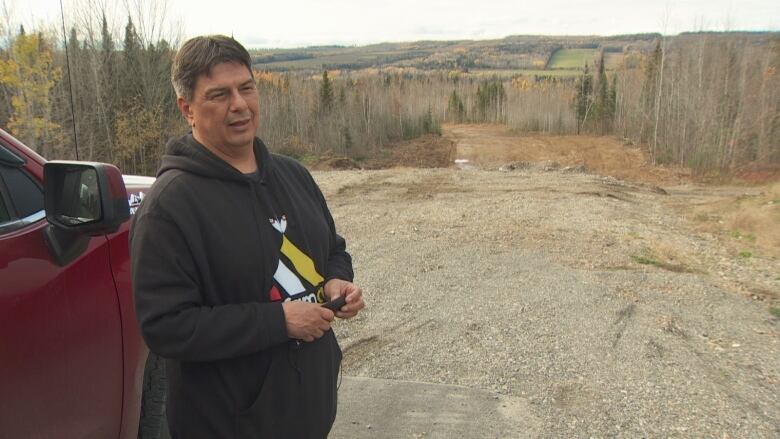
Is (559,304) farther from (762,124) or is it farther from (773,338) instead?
(762,124)

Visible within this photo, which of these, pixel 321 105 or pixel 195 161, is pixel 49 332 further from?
pixel 321 105

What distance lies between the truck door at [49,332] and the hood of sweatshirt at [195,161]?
0.54 meters

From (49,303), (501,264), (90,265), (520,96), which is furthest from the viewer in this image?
(520,96)

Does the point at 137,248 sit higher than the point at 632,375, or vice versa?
the point at 137,248

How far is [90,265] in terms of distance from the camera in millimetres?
2150

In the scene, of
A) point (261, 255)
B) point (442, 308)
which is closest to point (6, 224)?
point (261, 255)

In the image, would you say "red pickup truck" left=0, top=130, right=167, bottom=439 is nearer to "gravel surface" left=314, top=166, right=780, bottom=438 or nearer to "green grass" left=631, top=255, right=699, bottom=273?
"gravel surface" left=314, top=166, right=780, bottom=438

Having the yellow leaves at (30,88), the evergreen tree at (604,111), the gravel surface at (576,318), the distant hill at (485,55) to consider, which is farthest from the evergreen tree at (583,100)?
the distant hill at (485,55)

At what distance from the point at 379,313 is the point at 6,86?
15.1 meters

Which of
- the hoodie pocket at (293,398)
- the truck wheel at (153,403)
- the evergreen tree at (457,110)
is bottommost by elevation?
the evergreen tree at (457,110)

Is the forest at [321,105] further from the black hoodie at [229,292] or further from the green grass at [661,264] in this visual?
the green grass at [661,264]

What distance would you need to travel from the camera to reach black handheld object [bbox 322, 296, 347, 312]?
1862 mm

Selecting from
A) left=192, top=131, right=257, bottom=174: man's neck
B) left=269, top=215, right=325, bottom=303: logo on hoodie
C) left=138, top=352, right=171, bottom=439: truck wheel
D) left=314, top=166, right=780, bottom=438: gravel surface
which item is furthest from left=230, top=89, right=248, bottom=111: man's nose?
left=314, top=166, right=780, bottom=438: gravel surface

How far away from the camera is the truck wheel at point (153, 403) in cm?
250
